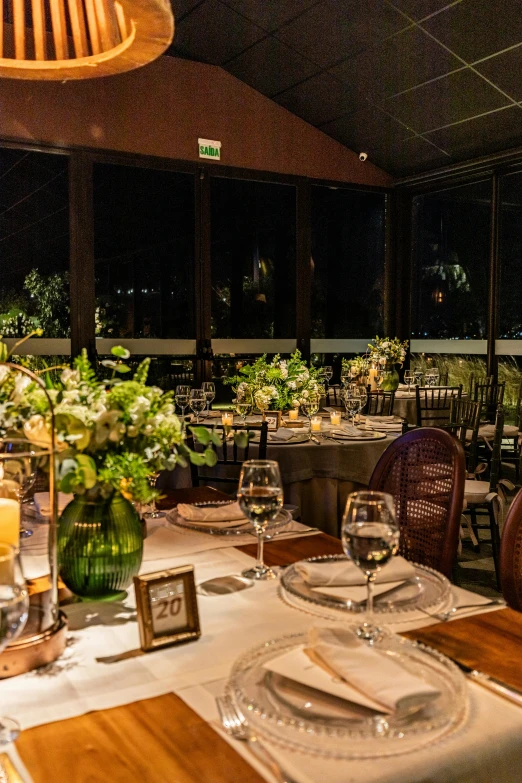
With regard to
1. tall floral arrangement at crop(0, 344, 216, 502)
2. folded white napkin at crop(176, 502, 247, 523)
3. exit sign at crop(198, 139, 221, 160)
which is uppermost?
exit sign at crop(198, 139, 221, 160)

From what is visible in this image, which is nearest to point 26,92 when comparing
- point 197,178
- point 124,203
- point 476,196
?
point 124,203

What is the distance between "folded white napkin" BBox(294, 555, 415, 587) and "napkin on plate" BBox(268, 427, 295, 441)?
242 centimetres

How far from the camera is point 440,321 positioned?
8281 millimetres

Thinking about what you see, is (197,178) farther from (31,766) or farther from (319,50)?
(31,766)

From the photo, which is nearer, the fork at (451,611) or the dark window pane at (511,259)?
the fork at (451,611)

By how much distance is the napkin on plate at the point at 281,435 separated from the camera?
12.3 ft

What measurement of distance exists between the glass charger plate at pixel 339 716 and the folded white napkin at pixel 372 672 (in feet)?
0.05

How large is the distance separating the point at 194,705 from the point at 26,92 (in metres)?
6.53

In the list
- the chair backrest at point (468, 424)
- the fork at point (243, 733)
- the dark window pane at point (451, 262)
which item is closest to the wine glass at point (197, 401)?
the chair backrest at point (468, 424)

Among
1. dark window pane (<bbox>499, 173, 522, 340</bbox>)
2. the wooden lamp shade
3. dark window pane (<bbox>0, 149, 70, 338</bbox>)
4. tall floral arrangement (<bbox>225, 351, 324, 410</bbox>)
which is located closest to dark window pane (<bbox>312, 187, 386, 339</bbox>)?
dark window pane (<bbox>499, 173, 522, 340</bbox>)

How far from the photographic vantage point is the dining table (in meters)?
0.81

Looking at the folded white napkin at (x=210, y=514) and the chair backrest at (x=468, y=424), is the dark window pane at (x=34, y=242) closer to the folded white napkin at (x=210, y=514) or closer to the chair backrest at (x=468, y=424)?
the chair backrest at (x=468, y=424)

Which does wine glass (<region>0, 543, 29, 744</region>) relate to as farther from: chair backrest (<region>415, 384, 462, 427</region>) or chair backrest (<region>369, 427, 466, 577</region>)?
chair backrest (<region>415, 384, 462, 427</region>)

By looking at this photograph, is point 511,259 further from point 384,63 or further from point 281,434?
point 281,434
